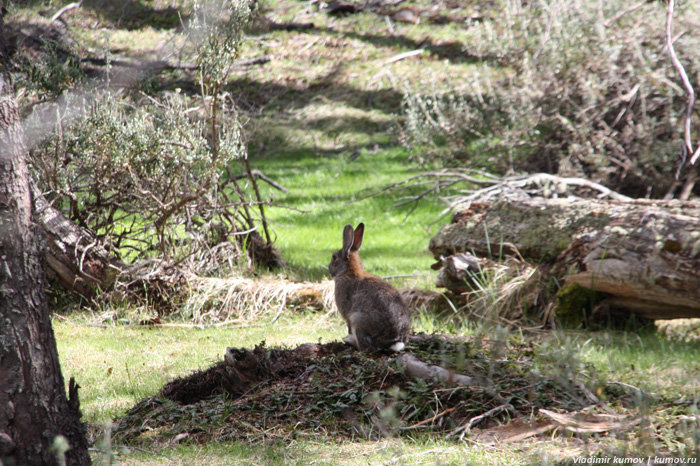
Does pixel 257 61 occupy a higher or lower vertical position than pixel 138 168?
higher

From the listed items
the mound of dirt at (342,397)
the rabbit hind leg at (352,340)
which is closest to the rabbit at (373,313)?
the rabbit hind leg at (352,340)

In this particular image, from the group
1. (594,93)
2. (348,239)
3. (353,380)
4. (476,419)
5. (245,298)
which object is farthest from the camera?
(594,93)

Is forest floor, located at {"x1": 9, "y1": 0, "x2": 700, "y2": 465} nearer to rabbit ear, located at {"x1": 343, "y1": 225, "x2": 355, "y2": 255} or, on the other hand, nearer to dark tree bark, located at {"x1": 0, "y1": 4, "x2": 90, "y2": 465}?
dark tree bark, located at {"x1": 0, "y1": 4, "x2": 90, "y2": 465}

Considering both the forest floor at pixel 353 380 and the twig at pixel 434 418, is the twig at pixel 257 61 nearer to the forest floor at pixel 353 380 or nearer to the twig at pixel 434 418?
the forest floor at pixel 353 380

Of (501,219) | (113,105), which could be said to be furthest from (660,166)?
(113,105)

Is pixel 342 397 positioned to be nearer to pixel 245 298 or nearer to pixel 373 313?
pixel 373 313

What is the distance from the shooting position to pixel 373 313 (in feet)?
18.4

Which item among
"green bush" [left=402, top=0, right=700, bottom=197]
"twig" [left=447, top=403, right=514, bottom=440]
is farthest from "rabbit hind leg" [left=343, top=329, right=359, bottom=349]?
"green bush" [left=402, top=0, right=700, bottom=197]

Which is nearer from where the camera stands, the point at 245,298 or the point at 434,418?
the point at 434,418

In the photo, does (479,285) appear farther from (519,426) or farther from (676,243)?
(519,426)

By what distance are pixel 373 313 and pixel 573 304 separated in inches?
103

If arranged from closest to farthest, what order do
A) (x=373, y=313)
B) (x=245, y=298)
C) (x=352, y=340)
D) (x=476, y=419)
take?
(x=476, y=419) < (x=373, y=313) < (x=352, y=340) < (x=245, y=298)

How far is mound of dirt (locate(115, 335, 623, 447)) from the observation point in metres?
4.62

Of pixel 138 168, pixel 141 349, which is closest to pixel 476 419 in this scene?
pixel 141 349
